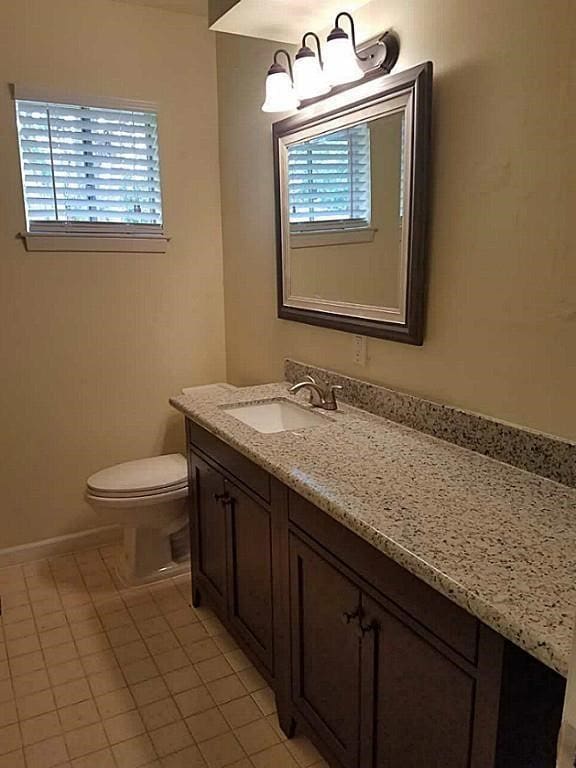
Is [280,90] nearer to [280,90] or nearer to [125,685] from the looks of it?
[280,90]

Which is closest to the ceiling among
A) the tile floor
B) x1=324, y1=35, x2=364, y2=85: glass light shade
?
x1=324, y1=35, x2=364, y2=85: glass light shade

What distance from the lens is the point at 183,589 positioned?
2.65m

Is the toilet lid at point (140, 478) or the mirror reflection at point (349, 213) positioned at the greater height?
the mirror reflection at point (349, 213)

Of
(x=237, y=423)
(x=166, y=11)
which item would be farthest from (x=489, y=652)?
(x=166, y=11)

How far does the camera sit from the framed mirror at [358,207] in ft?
5.74

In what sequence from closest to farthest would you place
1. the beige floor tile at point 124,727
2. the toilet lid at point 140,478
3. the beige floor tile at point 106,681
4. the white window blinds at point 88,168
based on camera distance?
the beige floor tile at point 124,727
the beige floor tile at point 106,681
the toilet lid at point 140,478
the white window blinds at point 88,168

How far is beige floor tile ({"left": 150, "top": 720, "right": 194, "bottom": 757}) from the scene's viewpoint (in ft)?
5.83

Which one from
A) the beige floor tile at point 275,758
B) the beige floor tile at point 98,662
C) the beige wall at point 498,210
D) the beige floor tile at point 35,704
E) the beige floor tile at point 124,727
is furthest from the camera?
the beige floor tile at point 98,662

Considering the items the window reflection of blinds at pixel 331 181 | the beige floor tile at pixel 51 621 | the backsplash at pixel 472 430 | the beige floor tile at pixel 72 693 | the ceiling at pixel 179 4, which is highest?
the ceiling at pixel 179 4

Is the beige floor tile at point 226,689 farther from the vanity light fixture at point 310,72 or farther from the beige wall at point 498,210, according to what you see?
the vanity light fixture at point 310,72

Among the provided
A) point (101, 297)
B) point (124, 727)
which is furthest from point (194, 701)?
point (101, 297)

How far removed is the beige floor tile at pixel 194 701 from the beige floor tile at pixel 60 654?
0.48 m

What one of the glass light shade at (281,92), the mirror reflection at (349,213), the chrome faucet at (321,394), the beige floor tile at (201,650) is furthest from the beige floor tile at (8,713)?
the glass light shade at (281,92)

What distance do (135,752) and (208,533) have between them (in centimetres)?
73
